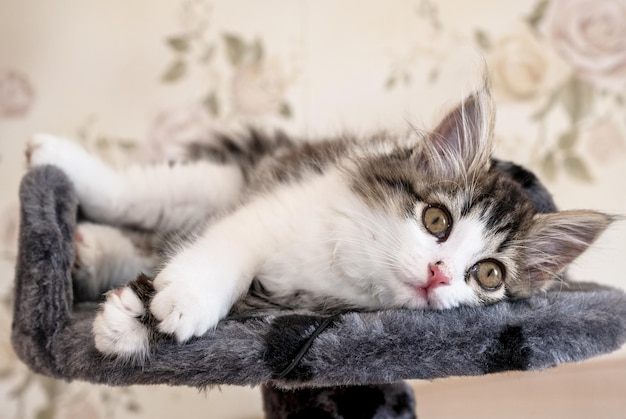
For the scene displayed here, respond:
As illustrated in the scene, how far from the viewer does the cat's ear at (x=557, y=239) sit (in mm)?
1142

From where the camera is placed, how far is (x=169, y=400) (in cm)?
233

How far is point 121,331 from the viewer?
856 millimetres

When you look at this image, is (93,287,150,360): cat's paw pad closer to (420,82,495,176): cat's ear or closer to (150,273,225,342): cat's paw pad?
(150,273,225,342): cat's paw pad

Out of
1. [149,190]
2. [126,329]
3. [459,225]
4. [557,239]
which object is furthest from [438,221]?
[149,190]

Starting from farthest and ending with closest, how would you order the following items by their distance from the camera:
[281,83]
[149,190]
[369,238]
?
[281,83] < [149,190] < [369,238]

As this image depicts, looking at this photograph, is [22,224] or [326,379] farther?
[22,224]

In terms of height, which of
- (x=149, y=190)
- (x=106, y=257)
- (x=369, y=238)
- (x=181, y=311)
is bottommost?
(x=106, y=257)

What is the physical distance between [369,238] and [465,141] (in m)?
0.31

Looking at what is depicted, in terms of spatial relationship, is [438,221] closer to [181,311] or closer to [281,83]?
[181,311]

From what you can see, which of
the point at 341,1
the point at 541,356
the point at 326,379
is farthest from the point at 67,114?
the point at 541,356

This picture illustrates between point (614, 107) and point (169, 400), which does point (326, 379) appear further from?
point (614, 107)

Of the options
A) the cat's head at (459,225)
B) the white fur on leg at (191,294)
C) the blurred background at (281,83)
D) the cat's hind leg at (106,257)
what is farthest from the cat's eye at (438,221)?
the blurred background at (281,83)

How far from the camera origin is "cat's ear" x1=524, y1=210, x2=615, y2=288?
1.14 m

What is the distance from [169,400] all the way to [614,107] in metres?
2.25
